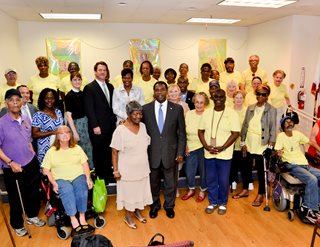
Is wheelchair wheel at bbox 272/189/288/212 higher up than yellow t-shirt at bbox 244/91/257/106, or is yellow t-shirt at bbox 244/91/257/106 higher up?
yellow t-shirt at bbox 244/91/257/106

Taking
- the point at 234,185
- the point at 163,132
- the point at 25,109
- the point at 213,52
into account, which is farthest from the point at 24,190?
the point at 213,52

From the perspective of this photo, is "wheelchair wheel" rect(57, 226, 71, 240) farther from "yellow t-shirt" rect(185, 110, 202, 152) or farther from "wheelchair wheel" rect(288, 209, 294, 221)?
"wheelchair wheel" rect(288, 209, 294, 221)

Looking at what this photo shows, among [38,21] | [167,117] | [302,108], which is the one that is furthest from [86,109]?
[302,108]

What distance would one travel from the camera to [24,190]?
3113mm

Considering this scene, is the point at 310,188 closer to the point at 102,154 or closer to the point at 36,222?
the point at 102,154

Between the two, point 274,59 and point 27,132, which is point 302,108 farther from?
point 27,132

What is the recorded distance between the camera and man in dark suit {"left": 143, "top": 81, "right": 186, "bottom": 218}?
3227 mm

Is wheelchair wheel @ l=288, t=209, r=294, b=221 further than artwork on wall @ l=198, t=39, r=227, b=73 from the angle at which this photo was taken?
No

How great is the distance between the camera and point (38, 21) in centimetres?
690

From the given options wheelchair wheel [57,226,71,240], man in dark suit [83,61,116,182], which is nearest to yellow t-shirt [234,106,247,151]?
man in dark suit [83,61,116,182]

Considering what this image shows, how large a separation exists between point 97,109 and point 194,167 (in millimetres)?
1509

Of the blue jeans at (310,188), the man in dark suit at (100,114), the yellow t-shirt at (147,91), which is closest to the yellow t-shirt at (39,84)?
the man in dark suit at (100,114)

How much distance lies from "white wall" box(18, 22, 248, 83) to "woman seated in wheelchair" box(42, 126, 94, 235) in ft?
15.2

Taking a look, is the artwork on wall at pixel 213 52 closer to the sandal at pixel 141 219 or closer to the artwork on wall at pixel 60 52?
the artwork on wall at pixel 60 52
